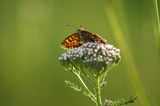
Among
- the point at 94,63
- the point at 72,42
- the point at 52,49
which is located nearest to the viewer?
the point at 94,63

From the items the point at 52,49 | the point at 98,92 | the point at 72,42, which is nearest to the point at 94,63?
the point at 98,92

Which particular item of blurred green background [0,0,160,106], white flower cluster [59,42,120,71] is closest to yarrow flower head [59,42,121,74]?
white flower cluster [59,42,120,71]

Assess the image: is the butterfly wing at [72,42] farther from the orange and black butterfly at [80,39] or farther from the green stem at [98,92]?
the green stem at [98,92]

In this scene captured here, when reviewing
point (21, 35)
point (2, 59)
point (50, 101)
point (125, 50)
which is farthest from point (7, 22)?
point (125, 50)

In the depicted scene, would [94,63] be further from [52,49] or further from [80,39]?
[52,49]

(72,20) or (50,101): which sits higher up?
(72,20)

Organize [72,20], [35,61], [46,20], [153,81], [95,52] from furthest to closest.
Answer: [72,20] < [46,20] < [35,61] < [153,81] < [95,52]

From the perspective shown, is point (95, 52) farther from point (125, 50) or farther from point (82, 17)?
point (82, 17)
